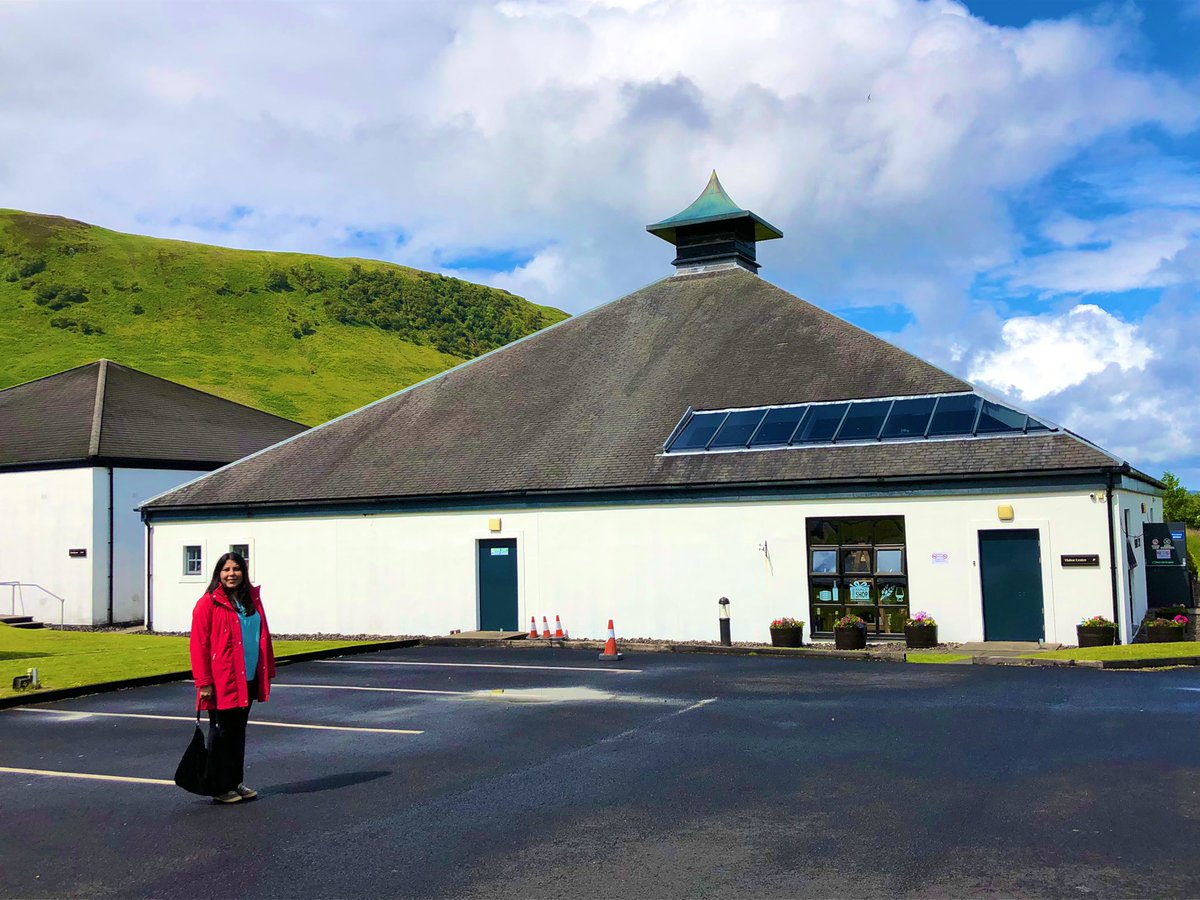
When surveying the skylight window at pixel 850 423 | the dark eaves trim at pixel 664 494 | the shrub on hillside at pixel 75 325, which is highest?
the shrub on hillside at pixel 75 325

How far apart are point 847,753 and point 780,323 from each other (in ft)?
63.2

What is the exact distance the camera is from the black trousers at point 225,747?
28.6ft

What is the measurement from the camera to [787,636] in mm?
21406

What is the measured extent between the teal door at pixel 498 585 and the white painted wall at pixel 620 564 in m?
0.24

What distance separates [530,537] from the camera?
82.6 ft

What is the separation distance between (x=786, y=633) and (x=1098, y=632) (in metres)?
5.56

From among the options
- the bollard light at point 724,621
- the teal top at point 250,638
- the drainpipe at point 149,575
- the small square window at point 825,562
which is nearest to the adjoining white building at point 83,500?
the drainpipe at point 149,575

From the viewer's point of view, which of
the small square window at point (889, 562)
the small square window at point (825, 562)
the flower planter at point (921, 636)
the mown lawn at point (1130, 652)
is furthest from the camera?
the small square window at point (825, 562)

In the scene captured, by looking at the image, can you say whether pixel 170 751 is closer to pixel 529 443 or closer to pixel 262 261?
pixel 529 443

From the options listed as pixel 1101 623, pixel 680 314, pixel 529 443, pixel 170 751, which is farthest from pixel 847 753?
pixel 680 314

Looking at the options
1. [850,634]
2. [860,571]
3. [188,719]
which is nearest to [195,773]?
[188,719]

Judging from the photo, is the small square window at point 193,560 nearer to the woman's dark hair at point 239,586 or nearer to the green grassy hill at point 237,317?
the woman's dark hair at point 239,586

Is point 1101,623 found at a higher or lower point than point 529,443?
lower

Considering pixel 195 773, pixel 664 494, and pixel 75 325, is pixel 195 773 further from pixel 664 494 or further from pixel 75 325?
pixel 75 325
